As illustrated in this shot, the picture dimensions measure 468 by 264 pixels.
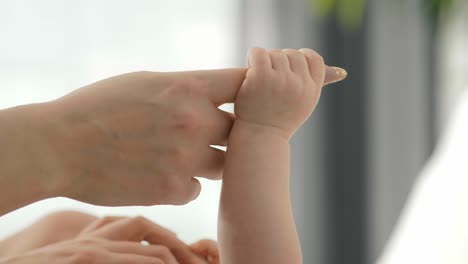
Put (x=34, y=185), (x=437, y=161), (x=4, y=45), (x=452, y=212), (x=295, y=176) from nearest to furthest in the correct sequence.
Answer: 1. (x=34, y=185)
2. (x=452, y=212)
3. (x=437, y=161)
4. (x=4, y=45)
5. (x=295, y=176)

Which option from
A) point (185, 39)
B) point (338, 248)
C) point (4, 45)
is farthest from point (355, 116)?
point (4, 45)

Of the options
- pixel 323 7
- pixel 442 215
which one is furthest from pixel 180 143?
A: pixel 323 7

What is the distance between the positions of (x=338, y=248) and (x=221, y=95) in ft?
6.93

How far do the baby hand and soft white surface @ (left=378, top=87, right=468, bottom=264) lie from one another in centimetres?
46

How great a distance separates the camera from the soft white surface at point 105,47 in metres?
2.34

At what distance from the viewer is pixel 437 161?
1.46 m

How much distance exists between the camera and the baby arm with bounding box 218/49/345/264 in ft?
2.89

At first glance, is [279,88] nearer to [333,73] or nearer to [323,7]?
[333,73]

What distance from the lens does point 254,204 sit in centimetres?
88

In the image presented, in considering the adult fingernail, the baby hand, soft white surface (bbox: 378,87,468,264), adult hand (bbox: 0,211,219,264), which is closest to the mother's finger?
adult hand (bbox: 0,211,219,264)

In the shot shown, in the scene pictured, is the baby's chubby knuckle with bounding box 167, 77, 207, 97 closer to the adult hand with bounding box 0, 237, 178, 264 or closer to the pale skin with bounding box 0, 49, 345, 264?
the pale skin with bounding box 0, 49, 345, 264

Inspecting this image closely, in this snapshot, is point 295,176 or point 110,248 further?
point 295,176

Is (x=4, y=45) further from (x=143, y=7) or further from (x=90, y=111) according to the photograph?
(x=90, y=111)

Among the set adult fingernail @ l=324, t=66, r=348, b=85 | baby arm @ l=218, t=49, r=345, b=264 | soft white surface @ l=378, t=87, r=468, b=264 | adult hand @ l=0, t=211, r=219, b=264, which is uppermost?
adult fingernail @ l=324, t=66, r=348, b=85
